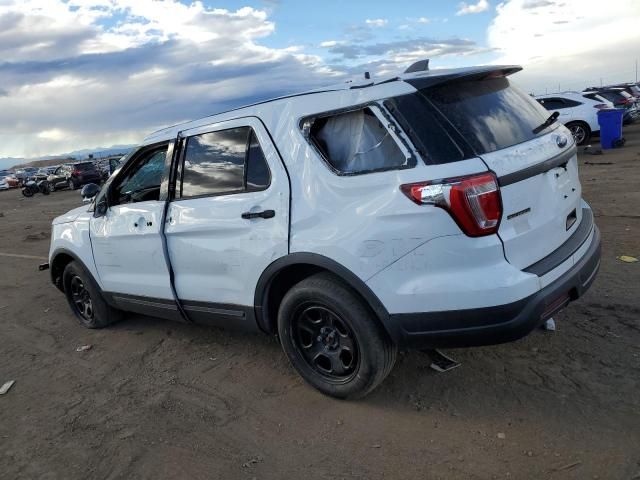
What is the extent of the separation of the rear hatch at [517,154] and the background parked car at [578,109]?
14.7 meters

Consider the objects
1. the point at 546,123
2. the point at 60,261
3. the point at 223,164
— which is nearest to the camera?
the point at 546,123

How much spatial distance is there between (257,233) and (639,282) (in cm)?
353

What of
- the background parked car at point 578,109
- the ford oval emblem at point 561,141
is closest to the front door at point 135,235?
the ford oval emblem at point 561,141

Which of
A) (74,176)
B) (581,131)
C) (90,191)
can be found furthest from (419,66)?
(74,176)

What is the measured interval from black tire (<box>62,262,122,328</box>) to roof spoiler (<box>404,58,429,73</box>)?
11.4 feet

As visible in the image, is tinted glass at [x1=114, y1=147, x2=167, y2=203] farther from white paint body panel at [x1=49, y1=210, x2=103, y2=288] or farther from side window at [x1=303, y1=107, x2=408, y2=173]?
side window at [x1=303, y1=107, x2=408, y2=173]

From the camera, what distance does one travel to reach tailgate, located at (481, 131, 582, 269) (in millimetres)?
2754

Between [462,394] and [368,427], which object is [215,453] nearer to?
[368,427]

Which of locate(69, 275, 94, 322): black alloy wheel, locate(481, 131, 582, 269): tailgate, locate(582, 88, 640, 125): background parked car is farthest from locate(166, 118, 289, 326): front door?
locate(582, 88, 640, 125): background parked car

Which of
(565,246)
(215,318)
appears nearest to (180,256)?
(215,318)

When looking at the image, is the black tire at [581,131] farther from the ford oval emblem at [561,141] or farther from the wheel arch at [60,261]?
the wheel arch at [60,261]

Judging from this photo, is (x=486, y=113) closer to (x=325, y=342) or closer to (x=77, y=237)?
(x=325, y=342)

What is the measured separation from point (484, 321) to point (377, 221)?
A: 756 mm

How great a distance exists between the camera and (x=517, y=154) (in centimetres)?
291
